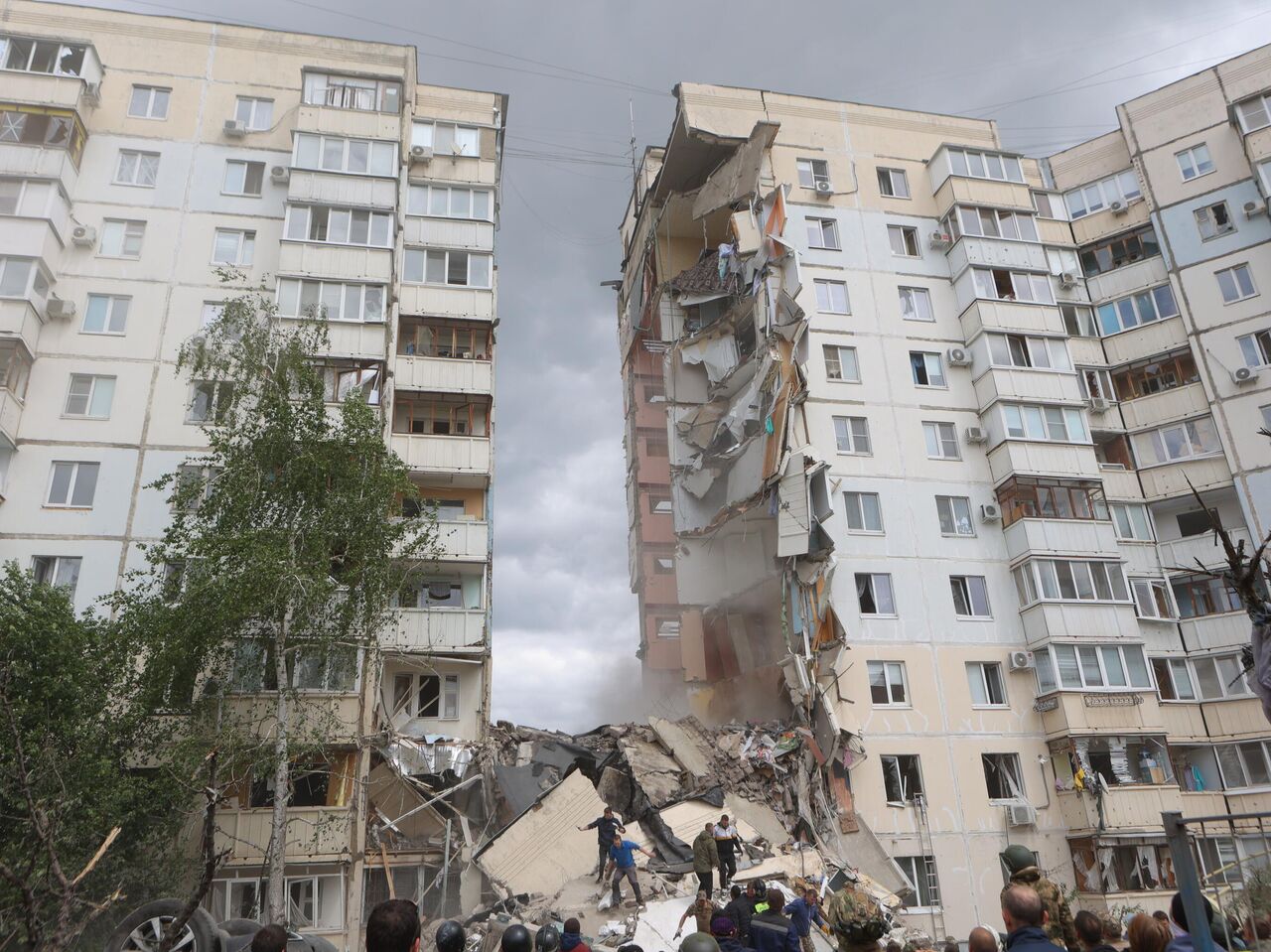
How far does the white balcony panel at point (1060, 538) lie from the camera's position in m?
29.0

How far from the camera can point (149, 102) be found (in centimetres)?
3070

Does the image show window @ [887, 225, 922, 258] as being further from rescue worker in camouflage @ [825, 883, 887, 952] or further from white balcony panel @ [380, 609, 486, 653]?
rescue worker in camouflage @ [825, 883, 887, 952]

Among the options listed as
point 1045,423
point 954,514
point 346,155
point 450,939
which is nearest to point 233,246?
point 346,155

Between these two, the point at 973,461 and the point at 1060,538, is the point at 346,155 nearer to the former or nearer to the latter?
the point at 973,461

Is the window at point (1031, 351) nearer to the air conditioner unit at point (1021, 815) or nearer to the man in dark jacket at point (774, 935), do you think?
the air conditioner unit at point (1021, 815)

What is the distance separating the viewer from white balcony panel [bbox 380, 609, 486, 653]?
2550 centimetres

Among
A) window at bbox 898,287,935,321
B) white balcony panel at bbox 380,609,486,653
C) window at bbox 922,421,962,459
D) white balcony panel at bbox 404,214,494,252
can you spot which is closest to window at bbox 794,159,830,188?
window at bbox 898,287,935,321

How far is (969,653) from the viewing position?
1116 inches

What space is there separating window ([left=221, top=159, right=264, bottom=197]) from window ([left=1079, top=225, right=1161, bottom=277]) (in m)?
31.0

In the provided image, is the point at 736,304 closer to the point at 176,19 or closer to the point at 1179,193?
the point at 1179,193

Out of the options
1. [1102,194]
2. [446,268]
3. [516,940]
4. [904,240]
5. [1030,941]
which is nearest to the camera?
[1030,941]

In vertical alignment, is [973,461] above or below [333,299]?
below

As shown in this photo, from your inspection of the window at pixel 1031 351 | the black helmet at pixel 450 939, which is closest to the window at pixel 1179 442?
the window at pixel 1031 351

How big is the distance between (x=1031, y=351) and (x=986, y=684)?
1197 cm
